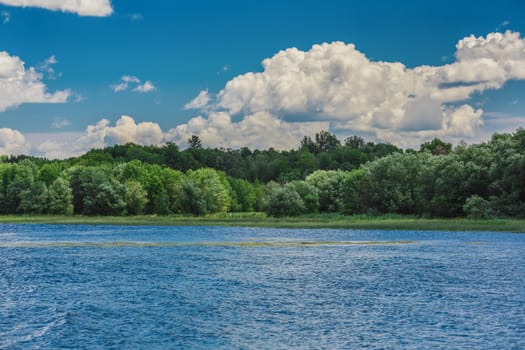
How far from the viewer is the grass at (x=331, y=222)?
9006 cm

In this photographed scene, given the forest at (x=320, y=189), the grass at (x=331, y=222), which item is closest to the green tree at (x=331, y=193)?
the forest at (x=320, y=189)

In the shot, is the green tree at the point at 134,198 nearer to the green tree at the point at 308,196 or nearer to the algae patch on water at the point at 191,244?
the green tree at the point at 308,196

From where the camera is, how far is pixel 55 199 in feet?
493

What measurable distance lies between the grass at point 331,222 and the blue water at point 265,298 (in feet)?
80.4

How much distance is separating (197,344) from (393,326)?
8.78 m

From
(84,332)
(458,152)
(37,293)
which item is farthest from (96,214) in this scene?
(84,332)

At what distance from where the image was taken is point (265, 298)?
37.2m

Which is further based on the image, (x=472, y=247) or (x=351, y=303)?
(x=472, y=247)

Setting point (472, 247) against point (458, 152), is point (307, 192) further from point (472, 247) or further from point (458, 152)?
point (472, 247)

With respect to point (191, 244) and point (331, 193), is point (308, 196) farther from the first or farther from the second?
point (191, 244)

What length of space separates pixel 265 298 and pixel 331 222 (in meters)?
77.2

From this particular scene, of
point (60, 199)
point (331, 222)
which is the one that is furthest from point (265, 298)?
point (60, 199)

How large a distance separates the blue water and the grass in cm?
2452

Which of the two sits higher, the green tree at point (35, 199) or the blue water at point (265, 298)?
the green tree at point (35, 199)
